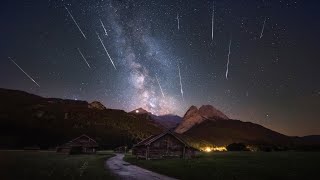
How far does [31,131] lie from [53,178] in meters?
149

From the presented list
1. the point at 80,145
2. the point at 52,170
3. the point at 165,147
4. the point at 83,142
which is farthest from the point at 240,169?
the point at 83,142

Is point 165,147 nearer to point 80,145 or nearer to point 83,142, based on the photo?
point 80,145

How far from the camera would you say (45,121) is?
197m

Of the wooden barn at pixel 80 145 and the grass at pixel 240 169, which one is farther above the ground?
the wooden barn at pixel 80 145

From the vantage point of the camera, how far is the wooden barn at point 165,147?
64.2m

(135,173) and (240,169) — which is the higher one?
(240,169)

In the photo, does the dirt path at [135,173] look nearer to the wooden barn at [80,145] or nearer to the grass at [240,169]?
the grass at [240,169]

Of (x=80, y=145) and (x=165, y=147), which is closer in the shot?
(x=165, y=147)

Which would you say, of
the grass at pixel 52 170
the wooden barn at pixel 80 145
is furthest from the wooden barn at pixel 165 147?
the wooden barn at pixel 80 145

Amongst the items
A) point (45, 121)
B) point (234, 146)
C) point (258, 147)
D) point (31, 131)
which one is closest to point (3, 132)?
point (31, 131)

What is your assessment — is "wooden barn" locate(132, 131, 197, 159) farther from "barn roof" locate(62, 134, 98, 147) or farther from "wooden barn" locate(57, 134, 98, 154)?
"barn roof" locate(62, 134, 98, 147)

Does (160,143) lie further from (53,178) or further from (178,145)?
(53,178)

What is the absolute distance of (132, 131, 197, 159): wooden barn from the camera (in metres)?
64.2

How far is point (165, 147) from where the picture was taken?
214 ft
